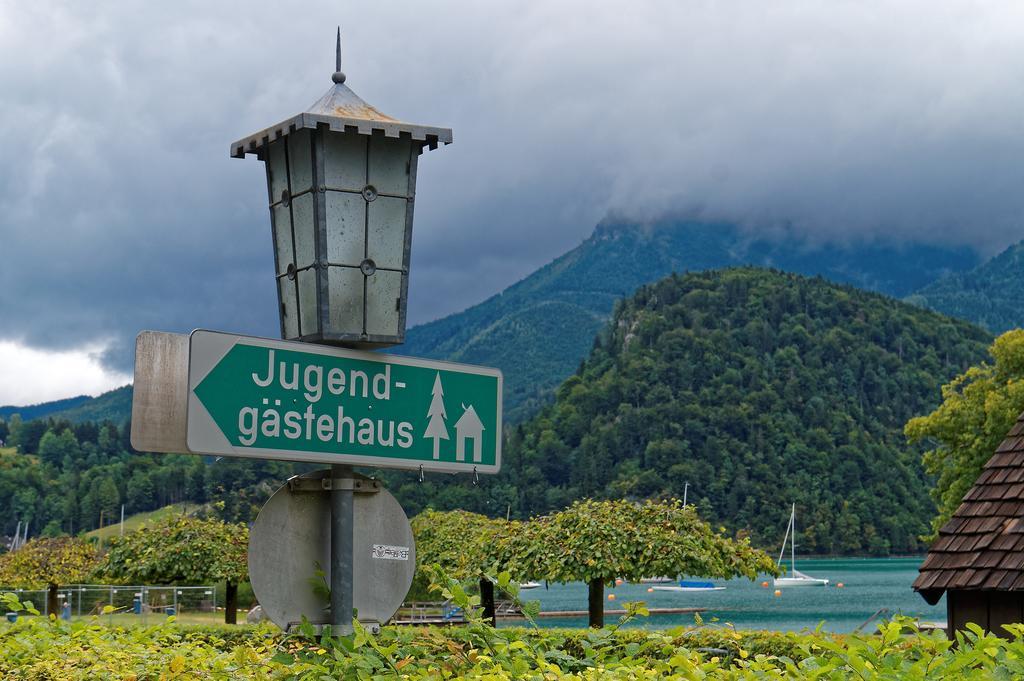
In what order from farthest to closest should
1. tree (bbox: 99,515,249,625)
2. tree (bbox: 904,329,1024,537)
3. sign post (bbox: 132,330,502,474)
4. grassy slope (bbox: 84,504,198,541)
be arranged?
grassy slope (bbox: 84,504,198,541), tree (bbox: 99,515,249,625), tree (bbox: 904,329,1024,537), sign post (bbox: 132,330,502,474)

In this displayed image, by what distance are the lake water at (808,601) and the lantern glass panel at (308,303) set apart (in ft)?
135

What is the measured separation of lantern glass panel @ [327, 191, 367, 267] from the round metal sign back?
738mm

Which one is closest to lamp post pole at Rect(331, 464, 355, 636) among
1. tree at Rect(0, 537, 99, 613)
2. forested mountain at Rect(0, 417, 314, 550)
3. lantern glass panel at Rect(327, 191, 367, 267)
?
lantern glass panel at Rect(327, 191, 367, 267)

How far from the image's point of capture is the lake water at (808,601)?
58594 mm

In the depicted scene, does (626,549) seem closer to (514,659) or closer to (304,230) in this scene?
(304,230)

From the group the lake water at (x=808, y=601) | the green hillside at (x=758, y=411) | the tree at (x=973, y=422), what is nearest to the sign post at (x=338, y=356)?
the tree at (x=973, y=422)

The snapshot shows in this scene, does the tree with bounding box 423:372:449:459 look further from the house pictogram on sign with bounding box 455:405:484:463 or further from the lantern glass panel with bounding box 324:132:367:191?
the lantern glass panel with bounding box 324:132:367:191

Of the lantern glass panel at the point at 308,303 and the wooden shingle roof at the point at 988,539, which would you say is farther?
the wooden shingle roof at the point at 988,539

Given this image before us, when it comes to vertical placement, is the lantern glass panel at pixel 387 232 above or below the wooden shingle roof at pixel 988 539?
above

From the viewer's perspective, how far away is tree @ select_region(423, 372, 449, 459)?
424 cm

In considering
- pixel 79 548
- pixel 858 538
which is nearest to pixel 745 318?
pixel 858 538

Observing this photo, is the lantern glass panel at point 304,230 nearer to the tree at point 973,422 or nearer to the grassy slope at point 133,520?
the tree at point 973,422

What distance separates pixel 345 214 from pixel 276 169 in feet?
1.20

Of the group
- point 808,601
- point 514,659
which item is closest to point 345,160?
point 514,659
